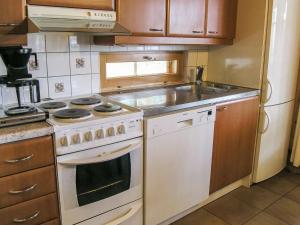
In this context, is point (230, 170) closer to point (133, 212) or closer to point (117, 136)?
point (133, 212)

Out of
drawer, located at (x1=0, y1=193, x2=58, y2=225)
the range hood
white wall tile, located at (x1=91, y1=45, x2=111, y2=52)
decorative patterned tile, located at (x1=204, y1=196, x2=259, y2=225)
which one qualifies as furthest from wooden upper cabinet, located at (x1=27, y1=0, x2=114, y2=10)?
decorative patterned tile, located at (x1=204, y1=196, x2=259, y2=225)

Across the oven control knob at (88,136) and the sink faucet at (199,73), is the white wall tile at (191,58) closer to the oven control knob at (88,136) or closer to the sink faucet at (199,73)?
the sink faucet at (199,73)

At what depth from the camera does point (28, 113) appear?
1424 mm

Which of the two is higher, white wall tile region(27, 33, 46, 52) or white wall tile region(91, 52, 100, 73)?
white wall tile region(27, 33, 46, 52)

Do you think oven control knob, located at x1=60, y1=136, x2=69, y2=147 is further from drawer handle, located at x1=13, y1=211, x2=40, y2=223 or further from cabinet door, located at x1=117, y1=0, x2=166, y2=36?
cabinet door, located at x1=117, y1=0, x2=166, y2=36

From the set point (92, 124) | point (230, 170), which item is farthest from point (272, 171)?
point (92, 124)

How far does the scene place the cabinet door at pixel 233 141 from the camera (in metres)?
2.14

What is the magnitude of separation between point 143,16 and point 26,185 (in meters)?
1.24

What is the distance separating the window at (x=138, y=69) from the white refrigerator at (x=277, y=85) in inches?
30.6

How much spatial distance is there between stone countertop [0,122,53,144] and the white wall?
68.0 inches

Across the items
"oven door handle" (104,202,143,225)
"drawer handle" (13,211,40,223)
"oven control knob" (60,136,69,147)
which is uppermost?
"oven control knob" (60,136,69,147)

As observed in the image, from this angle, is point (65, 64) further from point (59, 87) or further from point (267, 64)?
point (267, 64)

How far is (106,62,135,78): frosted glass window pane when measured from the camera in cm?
220

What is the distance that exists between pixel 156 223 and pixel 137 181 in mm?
388
